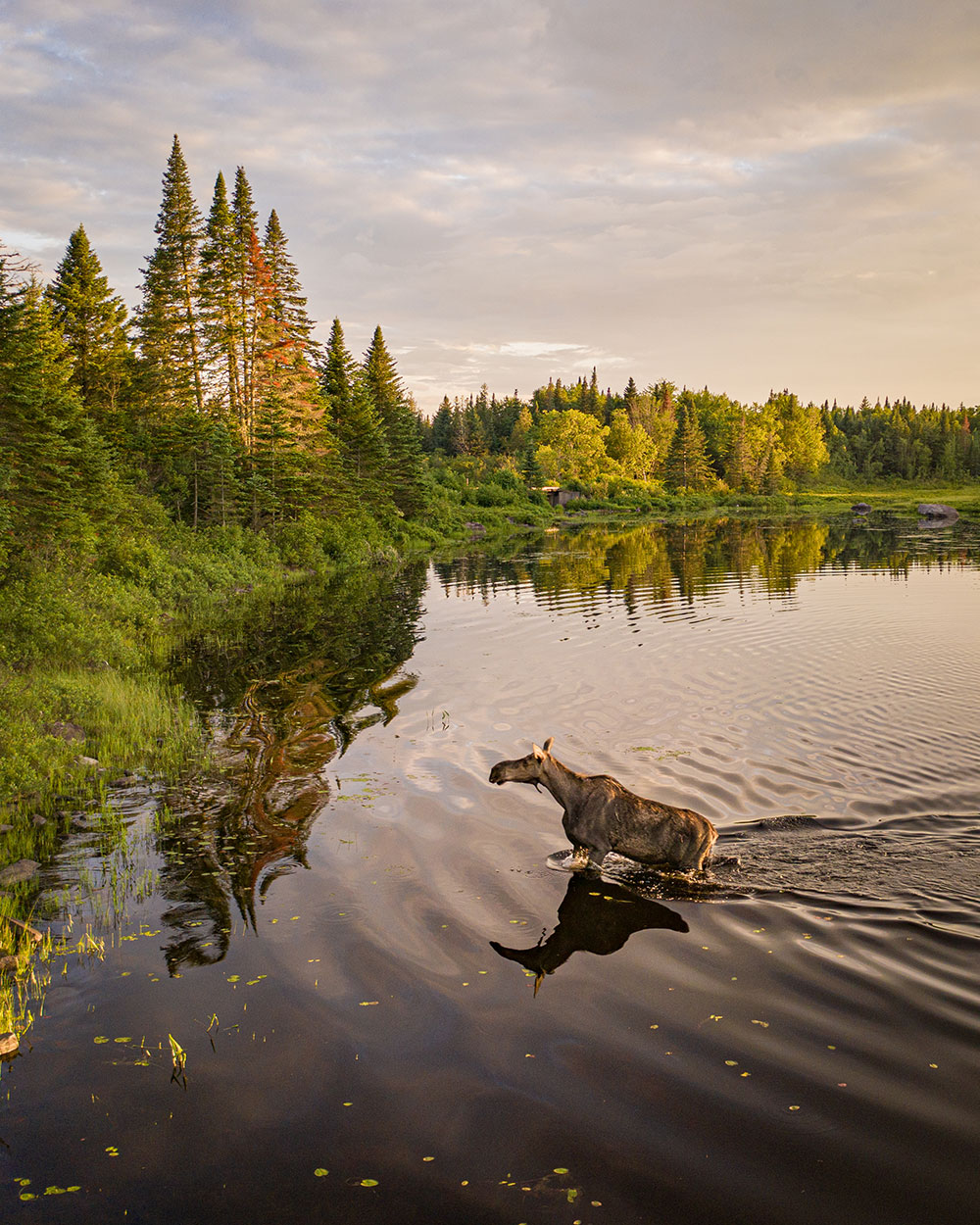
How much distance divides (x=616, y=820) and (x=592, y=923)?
4.35 ft

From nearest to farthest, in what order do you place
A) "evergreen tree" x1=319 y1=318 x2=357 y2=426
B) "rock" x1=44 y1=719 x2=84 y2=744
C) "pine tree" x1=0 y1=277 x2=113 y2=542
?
"rock" x1=44 y1=719 x2=84 y2=744 < "pine tree" x1=0 y1=277 x2=113 y2=542 < "evergreen tree" x1=319 y1=318 x2=357 y2=426

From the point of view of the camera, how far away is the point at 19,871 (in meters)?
11.1

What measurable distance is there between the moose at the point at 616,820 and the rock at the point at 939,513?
98865 mm

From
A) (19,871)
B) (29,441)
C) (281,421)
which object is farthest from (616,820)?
(281,421)

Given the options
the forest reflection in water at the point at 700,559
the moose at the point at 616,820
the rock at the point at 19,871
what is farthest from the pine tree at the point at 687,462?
the rock at the point at 19,871

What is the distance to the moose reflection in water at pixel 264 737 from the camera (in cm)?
1095

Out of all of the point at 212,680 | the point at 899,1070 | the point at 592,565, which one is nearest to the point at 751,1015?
→ the point at 899,1070

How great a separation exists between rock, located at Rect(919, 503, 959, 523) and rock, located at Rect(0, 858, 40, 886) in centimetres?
10319

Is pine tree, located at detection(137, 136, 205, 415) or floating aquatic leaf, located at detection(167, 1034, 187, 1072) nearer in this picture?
floating aquatic leaf, located at detection(167, 1034, 187, 1072)

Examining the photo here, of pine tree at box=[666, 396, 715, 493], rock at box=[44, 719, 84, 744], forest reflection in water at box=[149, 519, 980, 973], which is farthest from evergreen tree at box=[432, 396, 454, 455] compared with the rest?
rock at box=[44, 719, 84, 744]

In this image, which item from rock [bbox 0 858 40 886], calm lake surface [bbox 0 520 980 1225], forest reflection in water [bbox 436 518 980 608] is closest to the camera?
calm lake surface [bbox 0 520 980 1225]

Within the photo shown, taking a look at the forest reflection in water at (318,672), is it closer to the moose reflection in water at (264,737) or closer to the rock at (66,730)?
the moose reflection in water at (264,737)

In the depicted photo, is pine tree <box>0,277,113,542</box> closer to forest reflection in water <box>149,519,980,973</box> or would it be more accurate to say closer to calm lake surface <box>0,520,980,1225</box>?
forest reflection in water <box>149,519,980,973</box>

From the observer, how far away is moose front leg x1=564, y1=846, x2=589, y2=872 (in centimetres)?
1117
